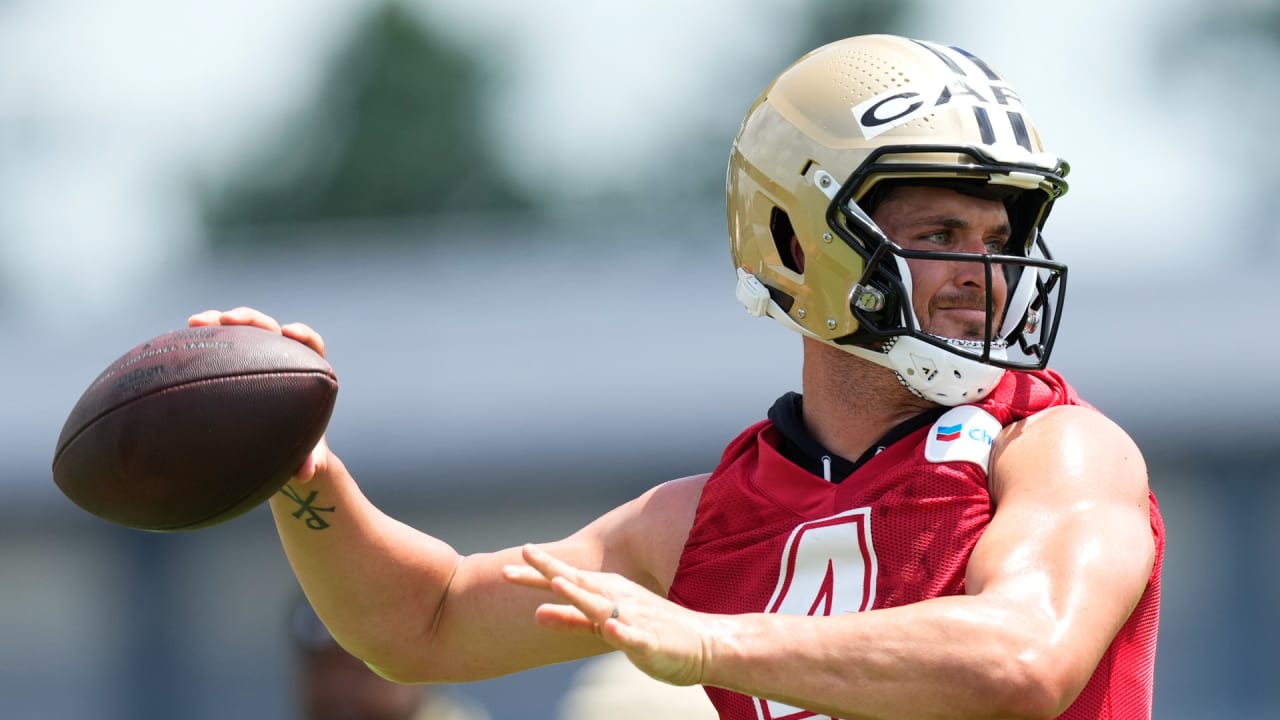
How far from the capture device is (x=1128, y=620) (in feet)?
10.4

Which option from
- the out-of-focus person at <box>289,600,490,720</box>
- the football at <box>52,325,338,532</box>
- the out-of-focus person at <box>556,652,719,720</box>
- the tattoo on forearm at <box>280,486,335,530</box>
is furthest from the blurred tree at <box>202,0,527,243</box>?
the football at <box>52,325,338,532</box>

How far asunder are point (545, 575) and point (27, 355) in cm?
1171

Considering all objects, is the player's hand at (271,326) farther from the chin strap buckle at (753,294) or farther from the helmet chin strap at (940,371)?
A: the helmet chin strap at (940,371)

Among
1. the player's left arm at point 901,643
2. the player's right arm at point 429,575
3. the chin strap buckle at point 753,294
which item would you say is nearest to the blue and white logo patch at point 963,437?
the player's left arm at point 901,643

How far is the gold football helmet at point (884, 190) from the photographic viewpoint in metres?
3.32

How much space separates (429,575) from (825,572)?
1011 mm

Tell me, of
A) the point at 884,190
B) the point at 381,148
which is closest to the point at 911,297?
the point at 884,190

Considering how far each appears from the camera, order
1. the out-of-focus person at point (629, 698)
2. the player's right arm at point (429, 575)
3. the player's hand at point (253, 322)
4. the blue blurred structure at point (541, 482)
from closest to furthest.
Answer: the player's hand at point (253, 322) < the player's right arm at point (429, 575) < the out-of-focus person at point (629, 698) < the blue blurred structure at point (541, 482)

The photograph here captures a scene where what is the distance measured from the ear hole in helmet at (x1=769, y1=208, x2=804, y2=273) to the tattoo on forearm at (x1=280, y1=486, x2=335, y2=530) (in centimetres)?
108

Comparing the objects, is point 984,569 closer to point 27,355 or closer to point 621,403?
point 621,403

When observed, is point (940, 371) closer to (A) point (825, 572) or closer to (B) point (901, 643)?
(A) point (825, 572)

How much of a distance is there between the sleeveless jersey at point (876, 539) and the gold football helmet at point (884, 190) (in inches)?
4.7

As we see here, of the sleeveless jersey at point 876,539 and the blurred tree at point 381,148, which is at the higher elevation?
the sleeveless jersey at point 876,539

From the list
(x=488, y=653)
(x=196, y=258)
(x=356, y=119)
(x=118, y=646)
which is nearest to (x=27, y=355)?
(x=118, y=646)
